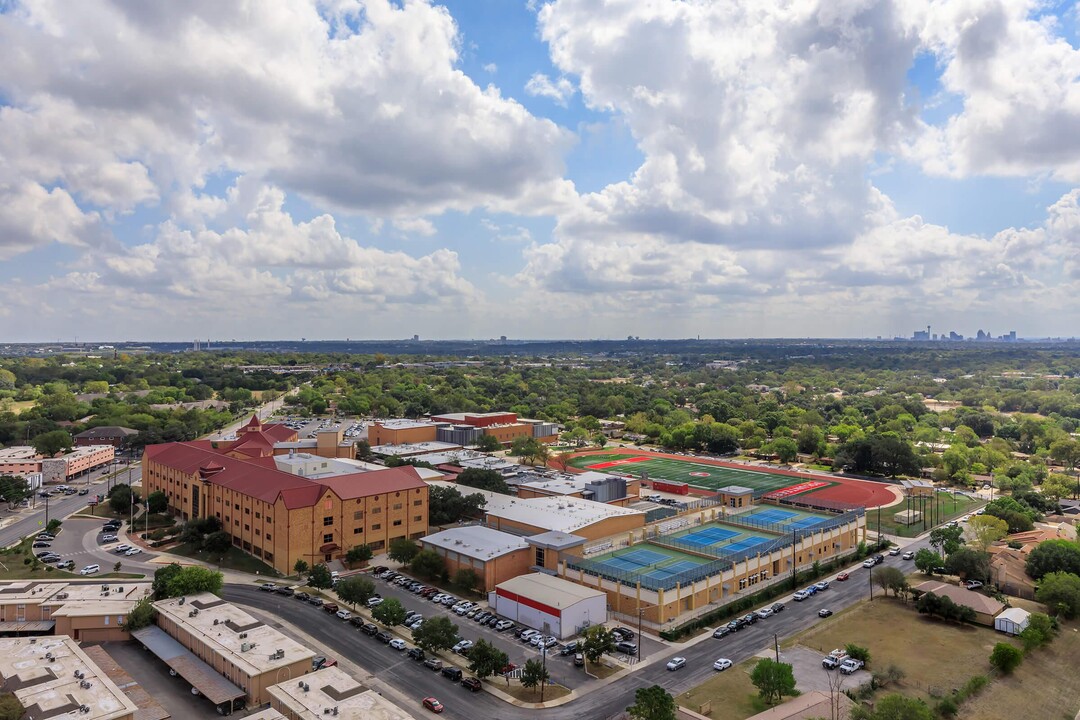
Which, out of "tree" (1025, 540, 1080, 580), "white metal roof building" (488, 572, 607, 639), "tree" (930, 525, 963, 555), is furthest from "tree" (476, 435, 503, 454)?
"tree" (1025, 540, 1080, 580)

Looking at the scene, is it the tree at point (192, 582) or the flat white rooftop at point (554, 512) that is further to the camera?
the flat white rooftop at point (554, 512)

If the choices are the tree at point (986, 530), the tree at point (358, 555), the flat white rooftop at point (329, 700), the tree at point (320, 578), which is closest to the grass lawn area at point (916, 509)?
the tree at point (986, 530)

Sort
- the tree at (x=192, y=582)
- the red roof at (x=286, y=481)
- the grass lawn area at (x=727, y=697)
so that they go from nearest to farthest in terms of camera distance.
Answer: the grass lawn area at (x=727, y=697) → the tree at (x=192, y=582) → the red roof at (x=286, y=481)

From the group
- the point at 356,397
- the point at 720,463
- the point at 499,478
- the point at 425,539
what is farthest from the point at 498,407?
the point at 425,539

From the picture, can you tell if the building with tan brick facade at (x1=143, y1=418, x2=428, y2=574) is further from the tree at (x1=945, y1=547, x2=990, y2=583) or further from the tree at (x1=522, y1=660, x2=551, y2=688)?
the tree at (x1=945, y1=547, x2=990, y2=583)

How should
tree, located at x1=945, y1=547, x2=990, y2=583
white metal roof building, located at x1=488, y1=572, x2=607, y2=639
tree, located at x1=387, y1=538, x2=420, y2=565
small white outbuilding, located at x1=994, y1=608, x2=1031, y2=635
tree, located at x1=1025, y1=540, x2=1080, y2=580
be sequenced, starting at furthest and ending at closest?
tree, located at x1=387, y1=538, x2=420, y2=565 → tree, located at x1=945, y1=547, x2=990, y2=583 → tree, located at x1=1025, y1=540, x2=1080, y2=580 → small white outbuilding, located at x1=994, y1=608, x2=1031, y2=635 → white metal roof building, located at x1=488, y1=572, x2=607, y2=639

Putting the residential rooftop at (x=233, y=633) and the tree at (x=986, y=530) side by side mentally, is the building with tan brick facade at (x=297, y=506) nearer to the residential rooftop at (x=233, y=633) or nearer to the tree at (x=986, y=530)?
the residential rooftop at (x=233, y=633)

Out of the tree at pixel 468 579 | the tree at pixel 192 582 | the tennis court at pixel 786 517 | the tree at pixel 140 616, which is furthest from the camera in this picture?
the tennis court at pixel 786 517

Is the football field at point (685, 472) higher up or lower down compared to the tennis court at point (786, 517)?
lower down
